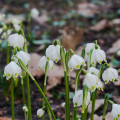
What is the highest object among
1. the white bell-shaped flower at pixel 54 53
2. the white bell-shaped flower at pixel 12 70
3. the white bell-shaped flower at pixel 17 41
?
the white bell-shaped flower at pixel 17 41

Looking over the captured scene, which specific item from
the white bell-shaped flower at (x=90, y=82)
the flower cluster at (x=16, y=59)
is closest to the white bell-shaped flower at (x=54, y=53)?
the flower cluster at (x=16, y=59)

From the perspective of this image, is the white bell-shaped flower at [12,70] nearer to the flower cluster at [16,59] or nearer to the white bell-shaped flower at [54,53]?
the flower cluster at [16,59]

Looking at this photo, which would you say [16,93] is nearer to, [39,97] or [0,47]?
[39,97]

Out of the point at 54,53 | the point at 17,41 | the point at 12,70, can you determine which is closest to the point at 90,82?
the point at 54,53

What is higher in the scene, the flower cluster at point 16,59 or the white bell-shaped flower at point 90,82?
the flower cluster at point 16,59

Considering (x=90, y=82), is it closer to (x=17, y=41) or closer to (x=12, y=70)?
(x=12, y=70)

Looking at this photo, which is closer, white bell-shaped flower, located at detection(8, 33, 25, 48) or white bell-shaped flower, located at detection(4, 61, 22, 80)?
white bell-shaped flower, located at detection(4, 61, 22, 80)

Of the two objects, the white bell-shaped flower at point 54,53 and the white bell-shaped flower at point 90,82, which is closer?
the white bell-shaped flower at point 90,82

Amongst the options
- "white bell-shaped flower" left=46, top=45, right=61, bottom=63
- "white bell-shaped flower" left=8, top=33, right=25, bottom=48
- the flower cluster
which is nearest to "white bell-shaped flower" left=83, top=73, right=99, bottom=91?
"white bell-shaped flower" left=46, top=45, right=61, bottom=63

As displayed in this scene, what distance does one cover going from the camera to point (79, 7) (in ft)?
19.8

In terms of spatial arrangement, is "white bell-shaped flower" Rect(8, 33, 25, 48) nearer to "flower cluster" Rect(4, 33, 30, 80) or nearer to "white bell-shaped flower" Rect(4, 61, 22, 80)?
"flower cluster" Rect(4, 33, 30, 80)

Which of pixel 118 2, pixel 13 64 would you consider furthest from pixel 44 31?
pixel 13 64

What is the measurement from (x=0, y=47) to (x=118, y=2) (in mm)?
2952

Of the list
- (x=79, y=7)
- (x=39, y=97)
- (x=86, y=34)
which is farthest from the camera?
(x=79, y=7)
